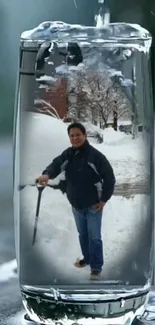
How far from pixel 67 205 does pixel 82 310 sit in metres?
0.10

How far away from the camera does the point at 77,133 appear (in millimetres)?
629

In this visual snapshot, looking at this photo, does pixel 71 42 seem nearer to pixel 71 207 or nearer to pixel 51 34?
pixel 51 34

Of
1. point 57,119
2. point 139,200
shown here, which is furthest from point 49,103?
point 139,200

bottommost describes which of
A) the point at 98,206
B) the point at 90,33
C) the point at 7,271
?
the point at 7,271

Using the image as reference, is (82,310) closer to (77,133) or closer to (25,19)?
(77,133)

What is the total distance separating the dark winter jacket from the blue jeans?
1 cm

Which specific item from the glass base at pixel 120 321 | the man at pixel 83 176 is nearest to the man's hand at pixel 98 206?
the man at pixel 83 176

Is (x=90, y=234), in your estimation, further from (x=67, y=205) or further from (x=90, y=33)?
(x=90, y=33)

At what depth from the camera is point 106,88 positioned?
0.63 metres

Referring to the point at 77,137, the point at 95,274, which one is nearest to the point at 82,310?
the point at 95,274

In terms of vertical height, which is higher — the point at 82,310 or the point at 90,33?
the point at 90,33

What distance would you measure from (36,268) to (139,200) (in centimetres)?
11

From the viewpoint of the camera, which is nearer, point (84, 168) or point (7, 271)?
point (84, 168)

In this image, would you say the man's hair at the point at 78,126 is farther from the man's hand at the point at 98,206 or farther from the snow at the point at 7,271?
the snow at the point at 7,271
